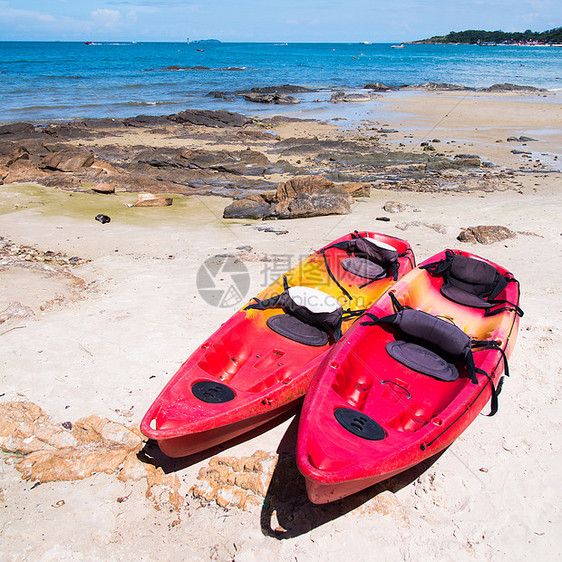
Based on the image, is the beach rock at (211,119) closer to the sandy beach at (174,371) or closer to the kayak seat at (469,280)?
the sandy beach at (174,371)

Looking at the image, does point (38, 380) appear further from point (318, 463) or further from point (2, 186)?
point (2, 186)

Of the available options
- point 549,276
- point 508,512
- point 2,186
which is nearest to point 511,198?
point 549,276

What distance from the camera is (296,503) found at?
Result: 367cm

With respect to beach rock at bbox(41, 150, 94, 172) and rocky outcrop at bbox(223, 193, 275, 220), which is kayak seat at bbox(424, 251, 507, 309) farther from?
beach rock at bbox(41, 150, 94, 172)

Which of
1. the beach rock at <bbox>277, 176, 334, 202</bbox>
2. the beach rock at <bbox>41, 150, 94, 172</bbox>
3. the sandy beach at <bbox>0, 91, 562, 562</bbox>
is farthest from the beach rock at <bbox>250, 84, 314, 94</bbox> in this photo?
the sandy beach at <bbox>0, 91, 562, 562</bbox>

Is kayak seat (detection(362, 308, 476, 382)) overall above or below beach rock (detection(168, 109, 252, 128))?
above

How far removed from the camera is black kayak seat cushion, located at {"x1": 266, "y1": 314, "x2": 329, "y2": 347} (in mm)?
5055

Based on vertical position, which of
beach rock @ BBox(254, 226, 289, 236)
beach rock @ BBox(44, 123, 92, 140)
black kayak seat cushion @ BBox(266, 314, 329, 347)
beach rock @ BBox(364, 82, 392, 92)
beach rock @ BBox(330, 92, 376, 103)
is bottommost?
beach rock @ BBox(44, 123, 92, 140)

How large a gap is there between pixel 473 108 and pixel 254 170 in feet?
66.2

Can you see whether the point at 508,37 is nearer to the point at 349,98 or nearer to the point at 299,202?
the point at 349,98

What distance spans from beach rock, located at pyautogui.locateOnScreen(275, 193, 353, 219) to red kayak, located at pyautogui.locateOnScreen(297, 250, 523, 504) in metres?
4.84

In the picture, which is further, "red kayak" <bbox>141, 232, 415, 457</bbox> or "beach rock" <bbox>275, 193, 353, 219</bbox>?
"beach rock" <bbox>275, 193, 353, 219</bbox>

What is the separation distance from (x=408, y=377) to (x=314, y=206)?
6.90m

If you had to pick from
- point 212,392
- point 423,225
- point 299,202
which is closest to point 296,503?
point 212,392
